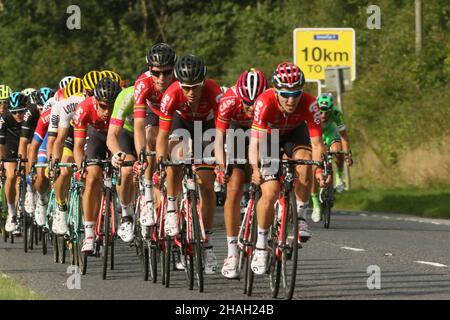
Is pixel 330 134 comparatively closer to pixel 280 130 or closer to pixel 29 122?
pixel 29 122

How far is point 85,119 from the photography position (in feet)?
49.8

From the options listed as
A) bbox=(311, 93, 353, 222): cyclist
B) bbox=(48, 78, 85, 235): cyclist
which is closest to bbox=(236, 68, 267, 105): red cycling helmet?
bbox=(48, 78, 85, 235): cyclist

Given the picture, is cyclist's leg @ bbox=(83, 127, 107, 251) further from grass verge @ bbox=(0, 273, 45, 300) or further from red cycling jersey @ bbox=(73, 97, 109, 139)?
grass verge @ bbox=(0, 273, 45, 300)

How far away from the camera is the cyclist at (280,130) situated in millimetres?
12133

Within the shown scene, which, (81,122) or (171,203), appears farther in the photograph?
(81,122)

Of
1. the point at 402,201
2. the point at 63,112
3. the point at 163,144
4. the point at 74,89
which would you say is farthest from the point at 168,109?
the point at 402,201

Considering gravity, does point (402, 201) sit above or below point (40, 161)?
below

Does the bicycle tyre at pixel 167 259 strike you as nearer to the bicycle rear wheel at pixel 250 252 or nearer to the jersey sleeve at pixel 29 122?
the bicycle rear wheel at pixel 250 252

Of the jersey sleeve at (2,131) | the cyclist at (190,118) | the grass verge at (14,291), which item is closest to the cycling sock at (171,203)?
the cyclist at (190,118)

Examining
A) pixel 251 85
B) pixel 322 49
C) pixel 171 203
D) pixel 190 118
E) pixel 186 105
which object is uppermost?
pixel 322 49

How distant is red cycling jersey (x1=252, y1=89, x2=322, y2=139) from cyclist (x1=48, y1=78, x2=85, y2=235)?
3.76m

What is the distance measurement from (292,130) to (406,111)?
24.8 meters

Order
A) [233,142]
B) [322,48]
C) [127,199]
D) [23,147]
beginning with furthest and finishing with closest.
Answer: [322,48] → [23,147] → [127,199] → [233,142]

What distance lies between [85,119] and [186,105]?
5.46 ft
